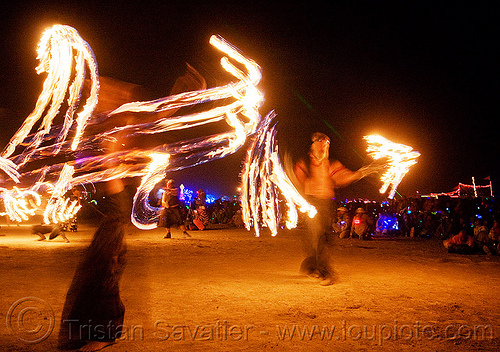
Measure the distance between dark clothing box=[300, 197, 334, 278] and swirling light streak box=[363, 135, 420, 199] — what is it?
1.06 meters

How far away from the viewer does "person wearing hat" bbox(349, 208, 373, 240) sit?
14.1 metres

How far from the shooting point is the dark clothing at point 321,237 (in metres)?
5.73

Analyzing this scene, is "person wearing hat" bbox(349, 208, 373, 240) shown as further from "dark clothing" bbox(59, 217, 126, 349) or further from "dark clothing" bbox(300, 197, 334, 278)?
"dark clothing" bbox(59, 217, 126, 349)

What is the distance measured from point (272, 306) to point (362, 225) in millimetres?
10577

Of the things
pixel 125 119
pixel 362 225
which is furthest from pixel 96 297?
pixel 362 225

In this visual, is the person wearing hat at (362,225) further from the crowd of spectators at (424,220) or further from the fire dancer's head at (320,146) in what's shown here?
the fire dancer's head at (320,146)

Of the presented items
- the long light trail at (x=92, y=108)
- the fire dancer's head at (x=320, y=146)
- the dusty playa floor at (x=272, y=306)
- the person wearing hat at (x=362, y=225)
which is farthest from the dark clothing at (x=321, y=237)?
the person wearing hat at (x=362, y=225)

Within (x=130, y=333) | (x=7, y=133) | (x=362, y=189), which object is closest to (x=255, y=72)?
(x=130, y=333)

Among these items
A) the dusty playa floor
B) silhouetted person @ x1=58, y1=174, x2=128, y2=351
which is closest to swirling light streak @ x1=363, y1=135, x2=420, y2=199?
the dusty playa floor

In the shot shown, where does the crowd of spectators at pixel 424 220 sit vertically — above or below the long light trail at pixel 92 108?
below

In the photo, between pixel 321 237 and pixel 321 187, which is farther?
pixel 321 187

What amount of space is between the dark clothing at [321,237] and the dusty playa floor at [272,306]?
23cm

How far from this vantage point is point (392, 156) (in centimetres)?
618

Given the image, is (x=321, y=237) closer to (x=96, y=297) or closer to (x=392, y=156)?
(x=392, y=156)
